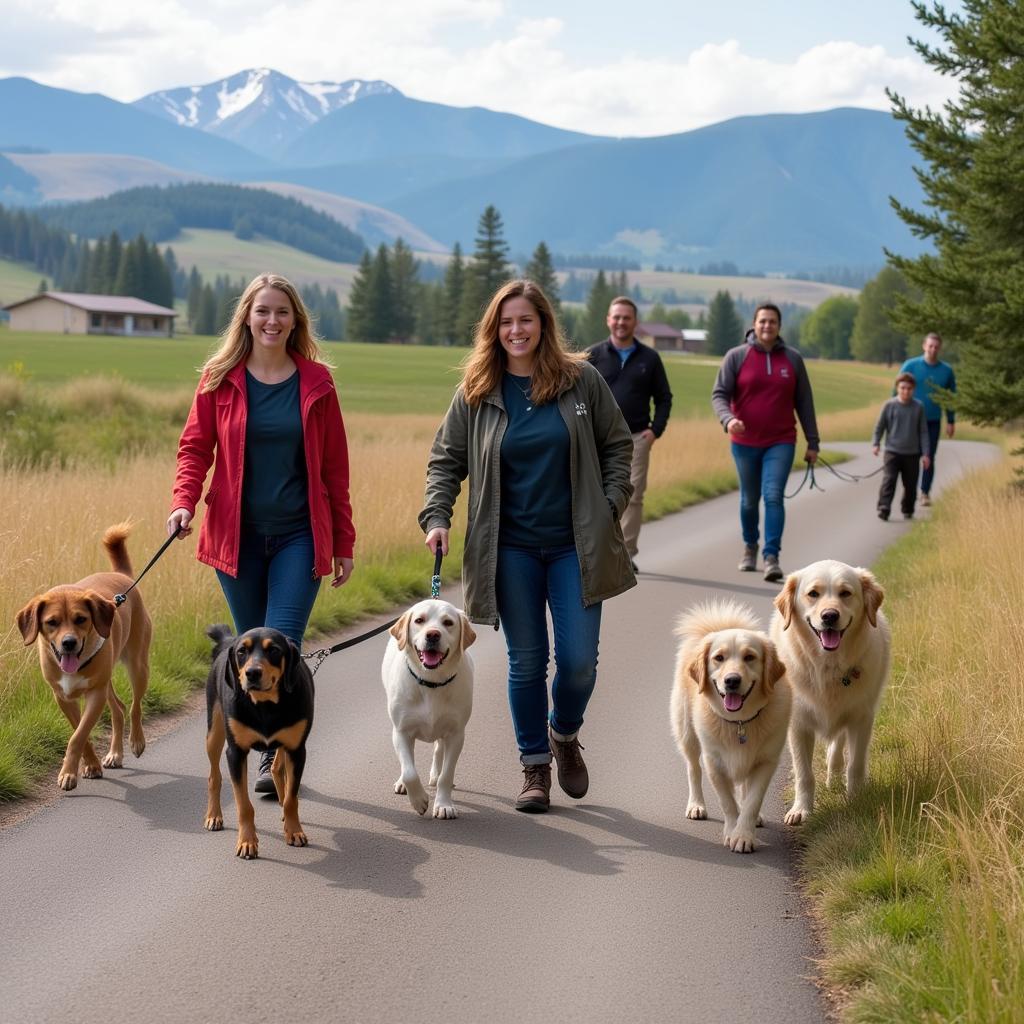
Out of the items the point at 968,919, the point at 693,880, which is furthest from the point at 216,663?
the point at 968,919

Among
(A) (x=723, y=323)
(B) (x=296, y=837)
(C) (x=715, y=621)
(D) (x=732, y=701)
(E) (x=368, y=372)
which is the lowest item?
(E) (x=368, y=372)

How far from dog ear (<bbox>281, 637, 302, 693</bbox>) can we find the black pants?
14.4m

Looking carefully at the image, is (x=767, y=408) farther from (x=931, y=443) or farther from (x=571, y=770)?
(x=931, y=443)

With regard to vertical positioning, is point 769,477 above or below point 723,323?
below

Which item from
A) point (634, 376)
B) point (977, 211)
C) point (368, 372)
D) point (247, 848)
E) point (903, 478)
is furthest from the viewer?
point (368, 372)

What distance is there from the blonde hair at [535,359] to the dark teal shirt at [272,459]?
874 mm

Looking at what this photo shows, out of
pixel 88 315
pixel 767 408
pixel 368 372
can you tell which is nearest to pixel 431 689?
pixel 767 408

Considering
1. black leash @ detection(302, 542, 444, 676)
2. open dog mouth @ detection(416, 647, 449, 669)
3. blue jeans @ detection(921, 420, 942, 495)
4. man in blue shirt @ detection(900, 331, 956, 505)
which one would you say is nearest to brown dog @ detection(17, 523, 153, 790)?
black leash @ detection(302, 542, 444, 676)

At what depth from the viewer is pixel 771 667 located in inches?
237

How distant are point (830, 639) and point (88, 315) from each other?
471 feet

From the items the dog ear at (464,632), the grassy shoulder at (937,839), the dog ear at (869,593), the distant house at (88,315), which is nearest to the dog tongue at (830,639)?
the dog ear at (869,593)

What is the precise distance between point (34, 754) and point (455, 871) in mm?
2648

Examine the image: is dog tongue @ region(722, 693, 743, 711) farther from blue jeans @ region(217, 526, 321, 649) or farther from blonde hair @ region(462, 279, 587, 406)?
blue jeans @ region(217, 526, 321, 649)

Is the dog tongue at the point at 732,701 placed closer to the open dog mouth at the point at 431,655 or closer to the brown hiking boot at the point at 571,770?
the brown hiking boot at the point at 571,770
